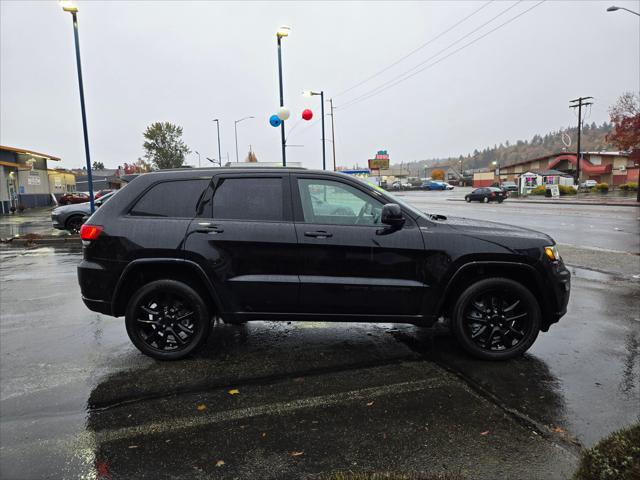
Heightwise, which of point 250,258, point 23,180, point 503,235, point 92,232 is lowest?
point 250,258

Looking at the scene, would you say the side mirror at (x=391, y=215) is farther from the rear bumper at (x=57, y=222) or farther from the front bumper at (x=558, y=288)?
the rear bumper at (x=57, y=222)

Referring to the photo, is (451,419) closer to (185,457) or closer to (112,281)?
(185,457)

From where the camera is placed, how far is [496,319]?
417cm

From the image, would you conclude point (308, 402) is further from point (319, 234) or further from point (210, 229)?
point (210, 229)

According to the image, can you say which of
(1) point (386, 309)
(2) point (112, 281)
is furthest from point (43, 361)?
(1) point (386, 309)

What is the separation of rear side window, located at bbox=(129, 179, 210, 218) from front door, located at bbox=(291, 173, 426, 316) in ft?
3.49

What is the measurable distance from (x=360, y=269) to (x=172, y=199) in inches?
77.7

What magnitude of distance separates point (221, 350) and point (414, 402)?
2.14 meters

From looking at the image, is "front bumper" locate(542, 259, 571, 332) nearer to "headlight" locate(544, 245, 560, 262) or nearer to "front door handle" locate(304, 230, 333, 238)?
"headlight" locate(544, 245, 560, 262)

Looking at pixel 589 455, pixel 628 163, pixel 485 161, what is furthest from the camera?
pixel 485 161

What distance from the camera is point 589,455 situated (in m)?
2.39

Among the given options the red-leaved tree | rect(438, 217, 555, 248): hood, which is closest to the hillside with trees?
the red-leaved tree

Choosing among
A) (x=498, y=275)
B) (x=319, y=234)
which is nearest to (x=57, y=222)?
(x=319, y=234)

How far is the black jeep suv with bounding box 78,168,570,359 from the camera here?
4062 mm
